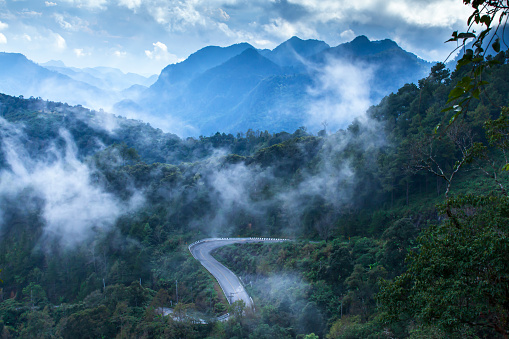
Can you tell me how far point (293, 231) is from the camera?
1078 inches

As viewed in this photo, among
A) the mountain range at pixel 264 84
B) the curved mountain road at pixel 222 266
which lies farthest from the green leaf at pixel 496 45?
the mountain range at pixel 264 84

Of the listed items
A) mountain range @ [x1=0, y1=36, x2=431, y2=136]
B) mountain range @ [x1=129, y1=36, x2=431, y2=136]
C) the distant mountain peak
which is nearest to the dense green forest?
mountain range @ [x1=129, y1=36, x2=431, y2=136]

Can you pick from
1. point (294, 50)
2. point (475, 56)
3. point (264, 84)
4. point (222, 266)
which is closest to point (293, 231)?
point (222, 266)

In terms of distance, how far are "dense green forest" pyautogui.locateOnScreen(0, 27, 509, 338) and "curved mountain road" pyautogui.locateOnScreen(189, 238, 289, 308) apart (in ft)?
2.53

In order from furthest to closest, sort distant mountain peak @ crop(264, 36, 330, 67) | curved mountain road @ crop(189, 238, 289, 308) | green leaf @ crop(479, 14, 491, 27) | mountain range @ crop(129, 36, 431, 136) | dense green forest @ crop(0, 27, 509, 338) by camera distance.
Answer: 1. distant mountain peak @ crop(264, 36, 330, 67)
2. mountain range @ crop(129, 36, 431, 136)
3. curved mountain road @ crop(189, 238, 289, 308)
4. dense green forest @ crop(0, 27, 509, 338)
5. green leaf @ crop(479, 14, 491, 27)

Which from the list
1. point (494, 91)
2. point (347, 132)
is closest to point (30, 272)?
point (347, 132)

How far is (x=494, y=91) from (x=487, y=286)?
22.4 m

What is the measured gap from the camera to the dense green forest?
5156mm

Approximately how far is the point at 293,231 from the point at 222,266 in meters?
6.90

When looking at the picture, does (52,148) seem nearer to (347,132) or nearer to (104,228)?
(104,228)

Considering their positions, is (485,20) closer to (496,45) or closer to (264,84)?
(496,45)

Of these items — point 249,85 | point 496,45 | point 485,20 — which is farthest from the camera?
point 249,85

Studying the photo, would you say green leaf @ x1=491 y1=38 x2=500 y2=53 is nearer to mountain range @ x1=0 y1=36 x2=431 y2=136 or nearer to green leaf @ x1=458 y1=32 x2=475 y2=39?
green leaf @ x1=458 y1=32 x2=475 y2=39

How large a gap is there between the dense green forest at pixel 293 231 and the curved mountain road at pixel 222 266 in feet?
2.53
